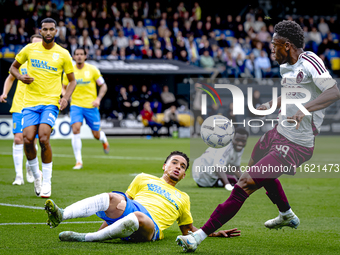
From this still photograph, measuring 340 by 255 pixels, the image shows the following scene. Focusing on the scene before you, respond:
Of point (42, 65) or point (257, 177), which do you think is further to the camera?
point (42, 65)

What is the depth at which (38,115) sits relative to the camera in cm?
673

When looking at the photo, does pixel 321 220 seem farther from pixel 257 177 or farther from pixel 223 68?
pixel 223 68

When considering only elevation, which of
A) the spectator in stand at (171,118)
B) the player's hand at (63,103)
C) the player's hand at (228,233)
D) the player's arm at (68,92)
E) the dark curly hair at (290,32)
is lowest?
the spectator in stand at (171,118)

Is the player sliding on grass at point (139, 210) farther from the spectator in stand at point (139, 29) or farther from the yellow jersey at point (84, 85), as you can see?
the spectator in stand at point (139, 29)

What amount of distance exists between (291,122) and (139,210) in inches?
58.8

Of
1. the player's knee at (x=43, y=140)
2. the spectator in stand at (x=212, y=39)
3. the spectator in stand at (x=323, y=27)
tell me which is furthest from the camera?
the spectator in stand at (x=323, y=27)

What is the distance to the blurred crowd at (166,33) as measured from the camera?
22.4 metres

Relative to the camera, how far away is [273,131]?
4.53 m

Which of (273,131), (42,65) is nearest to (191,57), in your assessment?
(42,65)

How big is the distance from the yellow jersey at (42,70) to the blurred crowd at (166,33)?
14.7 meters

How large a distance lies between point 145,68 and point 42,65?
640 inches

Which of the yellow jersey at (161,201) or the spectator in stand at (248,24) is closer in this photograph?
the yellow jersey at (161,201)

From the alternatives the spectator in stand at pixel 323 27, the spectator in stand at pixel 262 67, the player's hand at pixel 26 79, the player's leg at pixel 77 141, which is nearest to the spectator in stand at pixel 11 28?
the spectator in stand at pixel 262 67

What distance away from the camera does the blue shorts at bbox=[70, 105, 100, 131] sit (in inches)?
421
